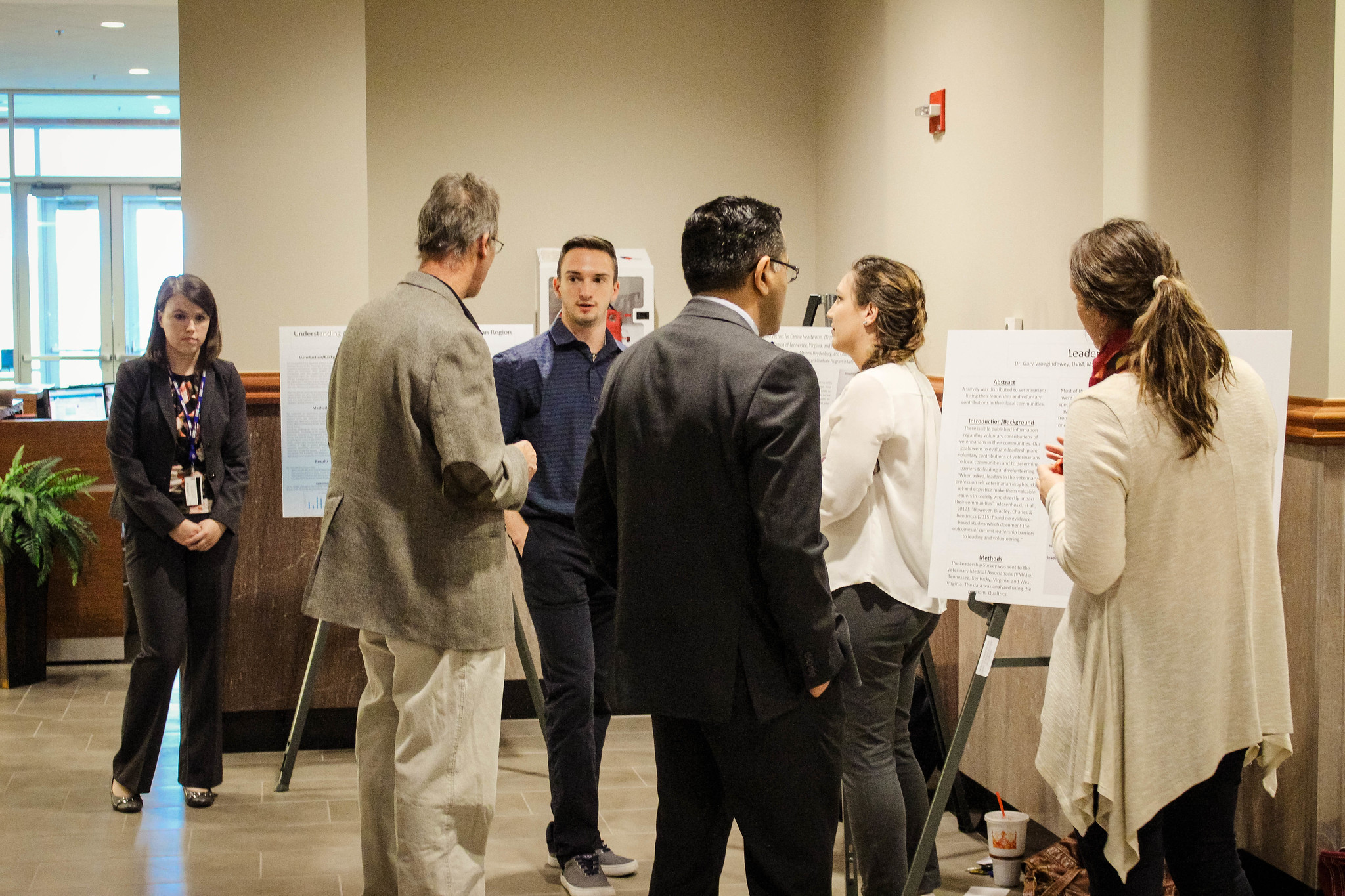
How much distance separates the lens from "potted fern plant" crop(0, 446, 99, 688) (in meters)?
5.22

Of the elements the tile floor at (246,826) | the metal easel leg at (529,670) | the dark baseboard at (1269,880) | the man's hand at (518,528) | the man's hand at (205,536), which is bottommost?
the tile floor at (246,826)

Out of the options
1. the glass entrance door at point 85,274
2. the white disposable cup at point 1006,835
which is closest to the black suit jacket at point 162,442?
the white disposable cup at point 1006,835

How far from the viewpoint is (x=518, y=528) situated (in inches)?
126

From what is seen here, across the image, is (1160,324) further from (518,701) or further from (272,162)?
(518,701)

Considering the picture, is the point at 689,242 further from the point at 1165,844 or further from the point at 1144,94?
the point at 1144,94

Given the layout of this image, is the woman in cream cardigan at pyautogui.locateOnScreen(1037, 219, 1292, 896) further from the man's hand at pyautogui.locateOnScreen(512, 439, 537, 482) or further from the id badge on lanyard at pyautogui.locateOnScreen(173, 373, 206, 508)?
the id badge on lanyard at pyautogui.locateOnScreen(173, 373, 206, 508)

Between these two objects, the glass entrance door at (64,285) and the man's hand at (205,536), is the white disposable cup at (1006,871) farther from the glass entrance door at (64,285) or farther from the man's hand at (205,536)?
the glass entrance door at (64,285)

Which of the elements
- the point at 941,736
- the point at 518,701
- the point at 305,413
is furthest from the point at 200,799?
the point at 941,736

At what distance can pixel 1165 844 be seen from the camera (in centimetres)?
200

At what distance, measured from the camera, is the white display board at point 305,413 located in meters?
4.03

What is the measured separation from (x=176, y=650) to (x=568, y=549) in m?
1.43

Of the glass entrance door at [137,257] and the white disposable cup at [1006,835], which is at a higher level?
the glass entrance door at [137,257]

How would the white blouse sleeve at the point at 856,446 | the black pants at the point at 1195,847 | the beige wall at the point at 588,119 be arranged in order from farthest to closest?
the beige wall at the point at 588,119, the white blouse sleeve at the point at 856,446, the black pants at the point at 1195,847

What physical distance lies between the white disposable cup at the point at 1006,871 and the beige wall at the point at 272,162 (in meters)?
2.86
